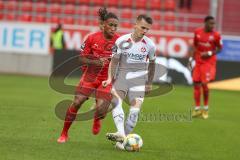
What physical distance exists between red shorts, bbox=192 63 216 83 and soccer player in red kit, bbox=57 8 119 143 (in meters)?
5.80

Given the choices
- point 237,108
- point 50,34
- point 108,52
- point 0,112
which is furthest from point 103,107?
point 50,34

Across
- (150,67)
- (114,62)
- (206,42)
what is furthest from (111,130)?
(206,42)

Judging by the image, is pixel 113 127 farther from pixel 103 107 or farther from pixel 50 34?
pixel 50 34

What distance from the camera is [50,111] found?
1670 cm

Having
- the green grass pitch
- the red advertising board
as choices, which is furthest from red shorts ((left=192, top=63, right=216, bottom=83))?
the red advertising board

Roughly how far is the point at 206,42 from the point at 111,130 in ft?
15.4

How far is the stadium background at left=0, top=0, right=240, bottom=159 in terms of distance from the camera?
1113 centimetres

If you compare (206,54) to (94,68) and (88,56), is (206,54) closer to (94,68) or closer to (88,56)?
(94,68)

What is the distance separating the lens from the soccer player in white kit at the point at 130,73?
10.8 m

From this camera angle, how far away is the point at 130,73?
36.2 feet

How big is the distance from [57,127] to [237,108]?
8114mm

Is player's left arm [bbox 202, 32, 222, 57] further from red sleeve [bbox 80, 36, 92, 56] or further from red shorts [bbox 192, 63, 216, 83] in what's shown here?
red sleeve [bbox 80, 36, 92, 56]

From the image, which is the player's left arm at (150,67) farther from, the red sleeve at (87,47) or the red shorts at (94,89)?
the red sleeve at (87,47)

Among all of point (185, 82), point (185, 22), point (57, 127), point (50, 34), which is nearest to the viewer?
point (57, 127)
